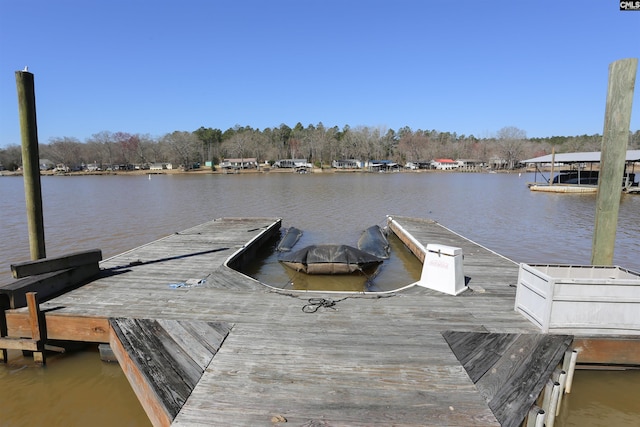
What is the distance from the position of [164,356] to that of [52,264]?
10.5 feet

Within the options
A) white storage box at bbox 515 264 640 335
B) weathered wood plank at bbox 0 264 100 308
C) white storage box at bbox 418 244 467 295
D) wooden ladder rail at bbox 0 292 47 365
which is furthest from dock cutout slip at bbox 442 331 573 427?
weathered wood plank at bbox 0 264 100 308

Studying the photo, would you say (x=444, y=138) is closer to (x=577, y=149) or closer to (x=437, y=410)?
(x=577, y=149)

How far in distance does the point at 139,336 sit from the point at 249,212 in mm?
17599

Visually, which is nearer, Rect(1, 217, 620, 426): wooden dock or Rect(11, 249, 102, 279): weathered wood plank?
Rect(1, 217, 620, 426): wooden dock

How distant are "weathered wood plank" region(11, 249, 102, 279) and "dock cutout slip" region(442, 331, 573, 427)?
5960mm

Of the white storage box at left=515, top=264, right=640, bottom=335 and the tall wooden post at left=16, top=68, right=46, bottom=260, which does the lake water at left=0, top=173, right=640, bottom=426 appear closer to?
the white storage box at left=515, top=264, right=640, bottom=335

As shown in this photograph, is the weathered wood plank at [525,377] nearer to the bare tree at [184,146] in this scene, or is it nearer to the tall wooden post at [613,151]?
the tall wooden post at [613,151]

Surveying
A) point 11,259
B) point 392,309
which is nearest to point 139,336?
point 392,309

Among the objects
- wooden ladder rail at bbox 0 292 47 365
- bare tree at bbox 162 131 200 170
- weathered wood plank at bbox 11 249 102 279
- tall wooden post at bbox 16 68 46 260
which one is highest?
bare tree at bbox 162 131 200 170

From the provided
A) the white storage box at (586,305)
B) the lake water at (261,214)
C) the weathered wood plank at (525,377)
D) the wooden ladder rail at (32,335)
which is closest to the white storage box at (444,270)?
the white storage box at (586,305)

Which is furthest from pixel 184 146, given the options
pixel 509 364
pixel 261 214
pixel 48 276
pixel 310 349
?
pixel 509 364

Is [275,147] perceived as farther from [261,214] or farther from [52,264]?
[52,264]

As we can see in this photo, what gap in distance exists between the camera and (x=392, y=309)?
17.1 ft

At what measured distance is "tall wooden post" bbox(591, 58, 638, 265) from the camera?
523 cm
